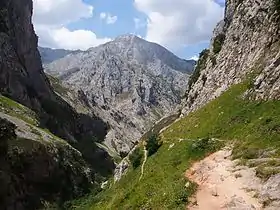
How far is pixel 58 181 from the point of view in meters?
116

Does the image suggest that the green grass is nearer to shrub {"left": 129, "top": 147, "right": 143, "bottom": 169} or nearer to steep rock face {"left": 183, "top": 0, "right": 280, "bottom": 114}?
steep rock face {"left": 183, "top": 0, "right": 280, "bottom": 114}

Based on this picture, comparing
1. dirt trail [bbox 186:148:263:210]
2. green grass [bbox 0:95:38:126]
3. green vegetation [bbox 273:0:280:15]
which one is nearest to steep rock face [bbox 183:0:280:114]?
green vegetation [bbox 273:0:280:15]

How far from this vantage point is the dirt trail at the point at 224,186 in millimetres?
31531

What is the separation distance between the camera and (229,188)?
34438 millimetres

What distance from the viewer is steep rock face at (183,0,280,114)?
5344 centimetres

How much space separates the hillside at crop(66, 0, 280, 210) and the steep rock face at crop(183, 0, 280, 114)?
16 centimetres

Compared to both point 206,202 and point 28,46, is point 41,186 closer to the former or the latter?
point 206,202

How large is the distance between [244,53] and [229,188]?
48.3 meters

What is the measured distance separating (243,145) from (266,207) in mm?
13175

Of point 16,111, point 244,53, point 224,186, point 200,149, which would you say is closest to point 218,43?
point 244,53

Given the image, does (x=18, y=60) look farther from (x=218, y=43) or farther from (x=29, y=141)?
(x=218, y=43)

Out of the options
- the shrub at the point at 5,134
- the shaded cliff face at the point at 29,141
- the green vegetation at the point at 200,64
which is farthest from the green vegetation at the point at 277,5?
the shrub at the point at 5,134

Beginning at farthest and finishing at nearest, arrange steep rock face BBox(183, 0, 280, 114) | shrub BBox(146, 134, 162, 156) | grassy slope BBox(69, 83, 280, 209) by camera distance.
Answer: shrub BBox(146, 134, 162, 156) < steep rock face BBox(183, 0, 280, 114) < grassy slope BBox(69, 83, 280, 209)

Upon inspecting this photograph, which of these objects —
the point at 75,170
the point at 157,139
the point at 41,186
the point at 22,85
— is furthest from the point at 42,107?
the point at 157,139
